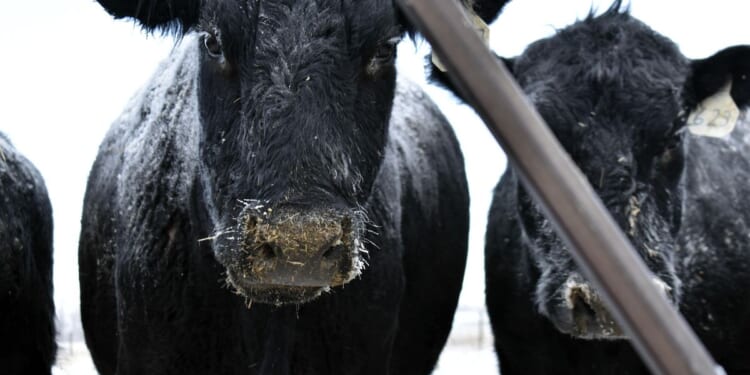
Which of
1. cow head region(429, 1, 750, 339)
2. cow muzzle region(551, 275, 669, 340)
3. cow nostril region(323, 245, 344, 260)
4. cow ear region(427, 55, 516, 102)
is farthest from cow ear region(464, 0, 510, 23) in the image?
cow nostril region(323, 245, 344, 260)

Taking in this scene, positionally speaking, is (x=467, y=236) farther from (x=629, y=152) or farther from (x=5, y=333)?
(x=5, y=333)

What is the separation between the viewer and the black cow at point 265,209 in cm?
411

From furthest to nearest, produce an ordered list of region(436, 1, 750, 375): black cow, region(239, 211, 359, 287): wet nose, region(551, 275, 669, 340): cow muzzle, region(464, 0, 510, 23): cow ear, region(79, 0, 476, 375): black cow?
1. region(464, 0, 510, 23): cow ear
2. region(436, 1, 750, 375): black cow
3. region(551, 275, 669, 340): cow muzzle
4. region(79, 0, 476, 375): black cow
5. region(239, 211, 359, 287): wet nose

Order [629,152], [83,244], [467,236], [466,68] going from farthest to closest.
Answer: [467,236]
[83,244]
[629,152]
[466,68]

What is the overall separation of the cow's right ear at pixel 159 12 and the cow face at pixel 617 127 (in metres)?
1.86

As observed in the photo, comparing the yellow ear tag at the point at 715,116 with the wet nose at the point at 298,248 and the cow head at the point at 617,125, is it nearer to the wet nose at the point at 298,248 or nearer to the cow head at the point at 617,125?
the cow head at the point at 617,125

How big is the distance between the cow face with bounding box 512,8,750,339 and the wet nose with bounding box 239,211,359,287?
4.84ft

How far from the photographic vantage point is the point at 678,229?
228 inches

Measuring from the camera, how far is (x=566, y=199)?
77.2 inches

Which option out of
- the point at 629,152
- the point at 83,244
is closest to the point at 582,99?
the point at 629,152

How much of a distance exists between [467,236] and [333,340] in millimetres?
2591

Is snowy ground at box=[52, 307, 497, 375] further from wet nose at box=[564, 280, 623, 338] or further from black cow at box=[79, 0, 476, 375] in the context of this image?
wet nose at box=[564, 280, 623, 338]

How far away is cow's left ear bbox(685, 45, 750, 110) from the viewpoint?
587 centimetres

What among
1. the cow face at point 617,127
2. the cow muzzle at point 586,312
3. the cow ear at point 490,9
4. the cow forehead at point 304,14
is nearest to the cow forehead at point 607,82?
the cow face at point 617,127
